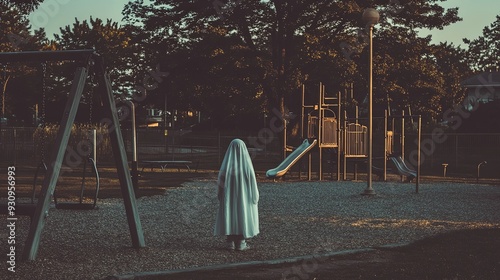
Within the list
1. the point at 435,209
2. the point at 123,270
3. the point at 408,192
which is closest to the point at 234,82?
the point at 408,192

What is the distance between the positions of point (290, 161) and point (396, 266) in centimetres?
1817

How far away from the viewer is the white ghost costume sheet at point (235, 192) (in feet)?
32.8

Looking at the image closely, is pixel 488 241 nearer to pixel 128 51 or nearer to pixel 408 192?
pixel 408 192

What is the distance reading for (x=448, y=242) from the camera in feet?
36.1

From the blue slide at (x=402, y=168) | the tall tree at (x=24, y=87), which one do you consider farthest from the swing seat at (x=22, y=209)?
the tall tree at (x=24, y=87)

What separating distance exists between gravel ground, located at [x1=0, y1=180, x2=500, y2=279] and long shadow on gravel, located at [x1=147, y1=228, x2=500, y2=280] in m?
0.67

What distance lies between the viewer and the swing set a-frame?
885cm

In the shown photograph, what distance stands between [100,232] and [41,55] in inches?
126

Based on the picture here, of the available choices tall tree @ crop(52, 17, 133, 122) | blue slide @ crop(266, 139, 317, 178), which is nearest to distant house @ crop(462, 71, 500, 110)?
tall tree @ crop(52, 17, 133, 122)

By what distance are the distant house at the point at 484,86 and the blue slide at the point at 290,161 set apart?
205 feet

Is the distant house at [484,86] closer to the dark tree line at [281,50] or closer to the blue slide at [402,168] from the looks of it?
the dark tree line at [281,50]

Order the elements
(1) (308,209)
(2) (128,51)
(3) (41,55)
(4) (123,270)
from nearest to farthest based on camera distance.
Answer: (4) (123,270)
(3) (41,55)
(1) (308,209)
(2) (128,51)

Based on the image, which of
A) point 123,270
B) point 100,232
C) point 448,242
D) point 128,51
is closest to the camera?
point 123,270

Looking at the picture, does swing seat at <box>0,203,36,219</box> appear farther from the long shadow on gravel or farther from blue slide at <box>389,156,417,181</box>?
blue slide at <box>389,156,417,181</box>
